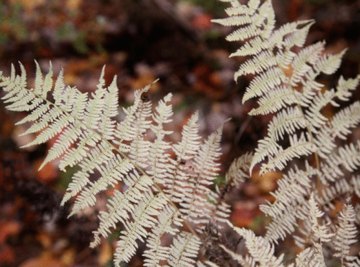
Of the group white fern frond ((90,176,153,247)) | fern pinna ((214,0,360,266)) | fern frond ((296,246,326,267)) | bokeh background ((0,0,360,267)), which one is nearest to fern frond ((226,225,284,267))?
fern frond ((296,246,326,267))

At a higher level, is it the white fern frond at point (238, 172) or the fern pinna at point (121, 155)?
the white fern frond at point (238, 172)

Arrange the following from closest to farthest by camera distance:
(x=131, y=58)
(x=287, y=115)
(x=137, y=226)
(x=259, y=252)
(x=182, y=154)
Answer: (x=259, y=252), (x=137, y=226), (x=182, y=154), (x=287, y=115), (x=131, y=58)

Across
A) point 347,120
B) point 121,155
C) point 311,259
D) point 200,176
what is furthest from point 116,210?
point 347,120

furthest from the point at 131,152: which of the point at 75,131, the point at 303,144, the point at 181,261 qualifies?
the point at 303,144

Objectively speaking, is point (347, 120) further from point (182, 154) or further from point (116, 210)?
point (116, 210)

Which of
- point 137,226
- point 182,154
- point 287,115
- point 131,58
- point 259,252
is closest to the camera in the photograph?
point 259,252

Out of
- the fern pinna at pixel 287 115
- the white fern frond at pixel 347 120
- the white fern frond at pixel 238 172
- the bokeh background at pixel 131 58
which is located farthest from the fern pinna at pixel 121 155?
the bokeh background at pixel 131 58

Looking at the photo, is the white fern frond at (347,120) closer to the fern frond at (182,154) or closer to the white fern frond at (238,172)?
the white fern frond at (238,172)

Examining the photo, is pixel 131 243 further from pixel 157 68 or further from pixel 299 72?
pixel 157 68
